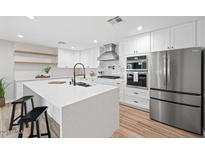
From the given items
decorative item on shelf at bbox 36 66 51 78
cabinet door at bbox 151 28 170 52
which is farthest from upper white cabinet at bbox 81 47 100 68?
cabinet door at bbox 151 28 170 52

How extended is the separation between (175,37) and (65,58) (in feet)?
15.3

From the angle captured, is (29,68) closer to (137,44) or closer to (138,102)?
(137,44)

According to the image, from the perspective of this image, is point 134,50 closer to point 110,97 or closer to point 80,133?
point 110,97

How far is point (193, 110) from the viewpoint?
2.04 m

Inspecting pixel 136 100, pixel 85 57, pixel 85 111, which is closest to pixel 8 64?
pixel 85 57

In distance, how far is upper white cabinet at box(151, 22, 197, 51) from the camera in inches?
91.2

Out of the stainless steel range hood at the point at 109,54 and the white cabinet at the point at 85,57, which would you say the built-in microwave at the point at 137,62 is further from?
the white cabinet at the point at 85,57

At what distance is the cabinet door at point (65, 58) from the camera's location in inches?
203

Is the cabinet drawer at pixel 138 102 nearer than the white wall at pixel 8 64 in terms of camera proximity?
Yes

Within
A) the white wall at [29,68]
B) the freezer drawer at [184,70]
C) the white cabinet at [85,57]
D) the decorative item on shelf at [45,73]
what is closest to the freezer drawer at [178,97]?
the freezer drawer at [184,70]

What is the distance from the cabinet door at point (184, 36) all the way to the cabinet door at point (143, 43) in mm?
629

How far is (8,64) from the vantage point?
3.93 m
